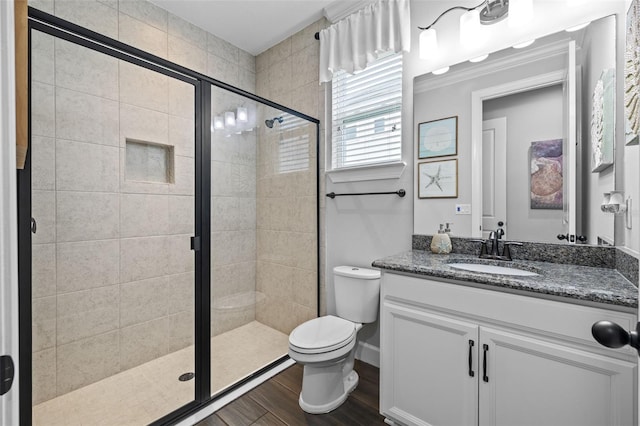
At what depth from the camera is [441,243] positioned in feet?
5.69

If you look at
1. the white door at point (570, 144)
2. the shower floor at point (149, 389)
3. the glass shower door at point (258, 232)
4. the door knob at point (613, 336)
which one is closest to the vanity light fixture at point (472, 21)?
the white door at point (570, 144)

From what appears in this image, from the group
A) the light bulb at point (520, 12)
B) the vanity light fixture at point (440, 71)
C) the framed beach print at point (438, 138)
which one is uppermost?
the light bulb at point (520, 12)

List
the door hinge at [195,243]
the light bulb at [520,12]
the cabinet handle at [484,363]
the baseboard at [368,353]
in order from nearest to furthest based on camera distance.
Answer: the cabinet handle at [484,363]
the light bulb at [520,12]
the door hinge at [195,243]
the baseboard at [368,353]

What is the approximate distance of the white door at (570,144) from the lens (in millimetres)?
1415

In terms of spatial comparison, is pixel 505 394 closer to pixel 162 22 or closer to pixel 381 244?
pixel 381 244

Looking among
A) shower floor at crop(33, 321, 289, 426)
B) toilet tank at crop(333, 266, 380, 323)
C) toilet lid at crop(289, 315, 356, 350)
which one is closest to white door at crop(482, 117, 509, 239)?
toilet tank at crop(333, 266, 380, 323)

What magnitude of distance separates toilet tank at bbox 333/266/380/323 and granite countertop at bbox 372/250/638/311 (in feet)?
1.30

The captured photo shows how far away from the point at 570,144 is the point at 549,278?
2.39 ft

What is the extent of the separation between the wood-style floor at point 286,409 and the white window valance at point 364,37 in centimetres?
218

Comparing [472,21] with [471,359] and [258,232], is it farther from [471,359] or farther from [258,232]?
[258,232]

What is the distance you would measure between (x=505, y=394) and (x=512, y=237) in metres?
0.80

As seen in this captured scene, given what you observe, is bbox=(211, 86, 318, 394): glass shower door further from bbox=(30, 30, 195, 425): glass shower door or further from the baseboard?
the baseboard

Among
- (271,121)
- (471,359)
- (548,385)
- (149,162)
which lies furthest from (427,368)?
(149,162)

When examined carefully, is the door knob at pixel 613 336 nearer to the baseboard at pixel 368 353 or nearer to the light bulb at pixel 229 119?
the baseboard at pixel 368 353
